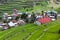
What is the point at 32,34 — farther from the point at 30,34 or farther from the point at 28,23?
the point at 28,23

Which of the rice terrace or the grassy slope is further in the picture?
the rice terrace

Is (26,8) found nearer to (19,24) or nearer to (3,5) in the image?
(3,5)

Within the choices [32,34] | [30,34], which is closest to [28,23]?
[30,34]

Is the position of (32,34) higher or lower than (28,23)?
higher

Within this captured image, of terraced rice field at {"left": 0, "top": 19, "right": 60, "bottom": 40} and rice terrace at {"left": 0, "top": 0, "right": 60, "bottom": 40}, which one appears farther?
rice terrace at {"left": 0, "top": 0, "right": 60, "bottom": 40}

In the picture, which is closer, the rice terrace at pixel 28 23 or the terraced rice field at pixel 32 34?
the terraced rice field at pixel 32 34

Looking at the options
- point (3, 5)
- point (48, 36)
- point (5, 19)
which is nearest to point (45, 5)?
point (3, 5)

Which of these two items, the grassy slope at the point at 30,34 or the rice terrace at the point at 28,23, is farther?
the rice terrace at the point at 28,23

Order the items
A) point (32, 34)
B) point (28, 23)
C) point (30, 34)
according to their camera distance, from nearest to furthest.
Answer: point (32, 34)
point (30, 34)
point (28, 23)
